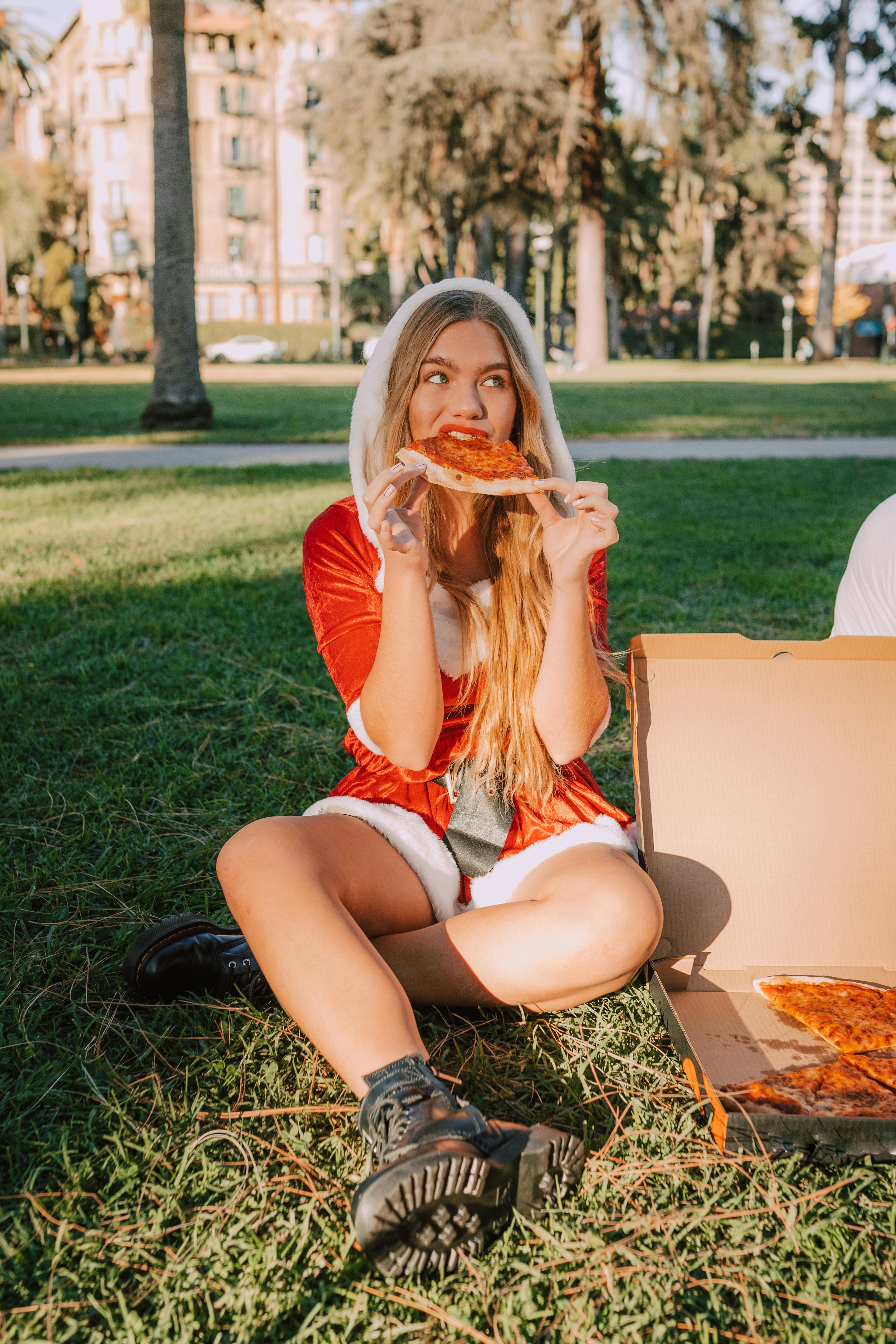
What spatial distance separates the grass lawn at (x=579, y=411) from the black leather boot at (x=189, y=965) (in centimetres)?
745

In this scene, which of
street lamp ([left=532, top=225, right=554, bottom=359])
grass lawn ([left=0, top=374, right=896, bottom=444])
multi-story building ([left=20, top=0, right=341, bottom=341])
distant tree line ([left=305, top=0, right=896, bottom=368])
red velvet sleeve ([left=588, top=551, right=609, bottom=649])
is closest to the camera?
red velvet sleeve ([left=588, top=551, right=609, bottom=649])

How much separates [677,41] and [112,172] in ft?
140

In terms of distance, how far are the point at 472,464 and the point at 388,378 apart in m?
0.37

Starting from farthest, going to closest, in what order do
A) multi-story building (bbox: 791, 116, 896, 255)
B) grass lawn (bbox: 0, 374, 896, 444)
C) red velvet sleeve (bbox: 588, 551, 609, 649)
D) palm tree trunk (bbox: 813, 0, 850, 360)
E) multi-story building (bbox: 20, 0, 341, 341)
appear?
multi-story building (bbox: 20, 0, 341, 341), multi-story building (bbox: 791, 116, 896, 255), palm tree trunk (bbox: 813, 0, 850, 360), grass lawn (bbox: 0, 374, 896, 444), red velvet sleeve (bbox: 588, 551, 609, 649)

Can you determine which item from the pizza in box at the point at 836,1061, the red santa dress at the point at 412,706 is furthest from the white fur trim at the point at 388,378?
the pizza in box at the point at 836,1061

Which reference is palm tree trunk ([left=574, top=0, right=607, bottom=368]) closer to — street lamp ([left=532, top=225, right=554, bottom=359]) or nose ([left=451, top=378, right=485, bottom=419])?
street lamp ([left=532, top=225, right=554, bottom=359])

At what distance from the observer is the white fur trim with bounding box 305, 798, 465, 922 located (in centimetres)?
209

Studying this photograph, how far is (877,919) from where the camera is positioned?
2.13 meters

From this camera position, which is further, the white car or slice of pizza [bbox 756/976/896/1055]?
the white car

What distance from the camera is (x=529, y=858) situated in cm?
210

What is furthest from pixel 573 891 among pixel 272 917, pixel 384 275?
pixel 384 275

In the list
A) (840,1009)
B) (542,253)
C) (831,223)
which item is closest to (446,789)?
(840,1009)

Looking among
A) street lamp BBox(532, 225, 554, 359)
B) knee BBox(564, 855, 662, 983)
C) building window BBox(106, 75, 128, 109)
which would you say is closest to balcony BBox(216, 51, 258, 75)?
building window BBox(106, 75, 128, 109)

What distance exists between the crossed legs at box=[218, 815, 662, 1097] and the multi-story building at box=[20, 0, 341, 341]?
183 ft
